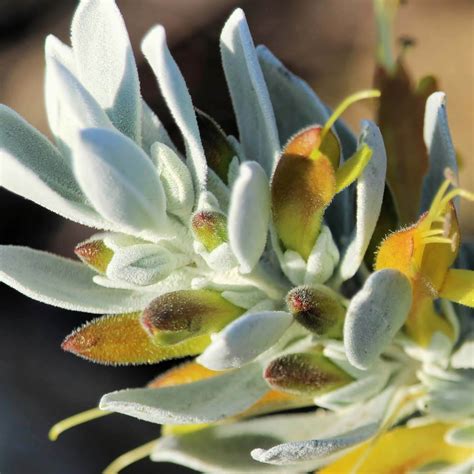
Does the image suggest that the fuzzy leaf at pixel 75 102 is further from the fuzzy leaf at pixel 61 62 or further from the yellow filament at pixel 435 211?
Answer: the yellow filament at pixel 435 211

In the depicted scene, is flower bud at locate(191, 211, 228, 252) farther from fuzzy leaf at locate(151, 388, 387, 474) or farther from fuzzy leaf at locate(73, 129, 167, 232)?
fuzzy leaf at locate(151, 388, 387, 474)

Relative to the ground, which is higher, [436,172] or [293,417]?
[436,172]

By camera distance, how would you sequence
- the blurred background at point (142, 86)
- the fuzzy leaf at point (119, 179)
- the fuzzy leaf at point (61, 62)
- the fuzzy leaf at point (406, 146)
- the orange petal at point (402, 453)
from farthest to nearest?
the blurred background at point (142, 86)
the fuzzy leaf at point (406, 146)
the orange petal at point (402, 453)
the fuzzy leaf at point (61, 62)
the fuzzy leaf at point (119, 179)

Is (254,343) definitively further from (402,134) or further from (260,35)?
(260,35)

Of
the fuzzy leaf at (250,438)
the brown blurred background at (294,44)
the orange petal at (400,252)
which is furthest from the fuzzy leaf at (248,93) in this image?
the brown blurred background at (294,44)

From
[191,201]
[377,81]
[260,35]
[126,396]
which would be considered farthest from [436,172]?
[260,35]

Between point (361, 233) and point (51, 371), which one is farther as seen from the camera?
point (51, 371)

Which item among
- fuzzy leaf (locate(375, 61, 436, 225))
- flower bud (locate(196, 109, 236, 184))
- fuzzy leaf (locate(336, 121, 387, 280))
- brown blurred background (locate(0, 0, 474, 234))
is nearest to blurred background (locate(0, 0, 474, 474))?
brown blurred background (locate(0, 0, 474, 234))
